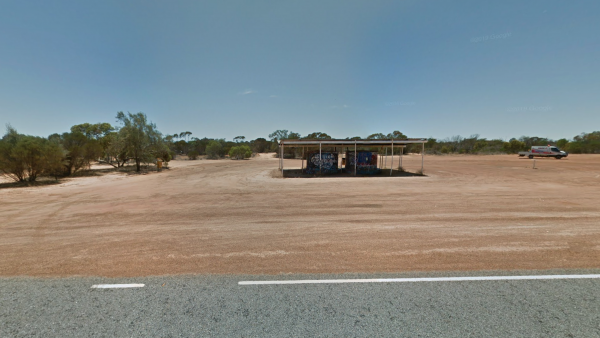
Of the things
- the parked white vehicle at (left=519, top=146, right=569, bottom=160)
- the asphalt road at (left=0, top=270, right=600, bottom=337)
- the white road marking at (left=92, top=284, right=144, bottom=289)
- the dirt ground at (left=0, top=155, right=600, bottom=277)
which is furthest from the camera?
the parked white vehicle at (left=519, top=146, right=569, bottom=160)

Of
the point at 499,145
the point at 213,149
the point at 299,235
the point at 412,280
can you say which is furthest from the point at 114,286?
the point at 499,145

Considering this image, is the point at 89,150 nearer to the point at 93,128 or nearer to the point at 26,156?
the point at 26,156

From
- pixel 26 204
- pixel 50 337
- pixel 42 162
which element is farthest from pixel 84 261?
pixel 42 162

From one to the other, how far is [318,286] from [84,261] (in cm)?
423

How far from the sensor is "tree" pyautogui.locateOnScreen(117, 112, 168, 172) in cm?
2566

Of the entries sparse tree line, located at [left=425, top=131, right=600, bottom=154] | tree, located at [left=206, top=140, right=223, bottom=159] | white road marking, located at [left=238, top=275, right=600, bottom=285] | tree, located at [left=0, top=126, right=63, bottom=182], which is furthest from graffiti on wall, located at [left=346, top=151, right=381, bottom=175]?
sparse tree line, located at [left=425, top=131, right=600, bottom=154]

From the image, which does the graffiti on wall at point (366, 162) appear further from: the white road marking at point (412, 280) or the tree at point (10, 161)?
the tree at point (10, 161)

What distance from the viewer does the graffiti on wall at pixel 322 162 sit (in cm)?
2062

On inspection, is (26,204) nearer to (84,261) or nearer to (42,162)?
(84,261)

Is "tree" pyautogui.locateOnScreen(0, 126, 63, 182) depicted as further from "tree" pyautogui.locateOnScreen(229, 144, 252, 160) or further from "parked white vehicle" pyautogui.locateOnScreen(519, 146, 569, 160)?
"parked white vehicle" pyautogui.locateOnScreen(519, 146, 569, 160)

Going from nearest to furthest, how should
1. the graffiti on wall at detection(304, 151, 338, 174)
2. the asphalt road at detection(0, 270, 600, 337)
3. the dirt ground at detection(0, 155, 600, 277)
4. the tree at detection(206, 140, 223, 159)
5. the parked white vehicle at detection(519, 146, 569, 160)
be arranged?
1. the asphalt road at detection(0, 270, 600, 337)
2. the dirt ground at detection(0, 155, 600, 277)
3. the graffiti on wall at detection(304, 151, 338, 174)
4. the parked white vehicle at detection(519, 146, 569, 160)
5. the tree at detection(206, 140, 223, 159)

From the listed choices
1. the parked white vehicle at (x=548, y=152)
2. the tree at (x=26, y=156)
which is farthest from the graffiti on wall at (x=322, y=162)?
the parked white vehicle at (x=548, y=152)

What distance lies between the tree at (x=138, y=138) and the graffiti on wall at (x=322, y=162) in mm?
19007

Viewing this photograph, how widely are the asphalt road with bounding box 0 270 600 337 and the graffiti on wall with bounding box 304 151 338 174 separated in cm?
1722
